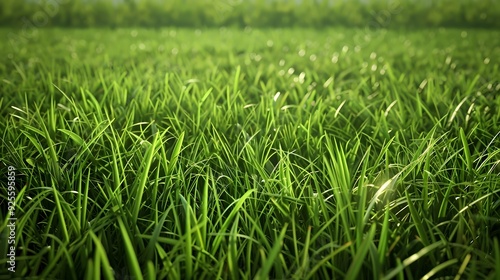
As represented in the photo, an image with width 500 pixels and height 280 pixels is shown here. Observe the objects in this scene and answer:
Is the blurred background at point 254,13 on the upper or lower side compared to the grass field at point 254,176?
upper

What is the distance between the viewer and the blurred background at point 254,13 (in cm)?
692

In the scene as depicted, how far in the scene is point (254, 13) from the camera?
7.07 meters

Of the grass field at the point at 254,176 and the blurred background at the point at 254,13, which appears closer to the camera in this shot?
the grass field at the point at 254,176

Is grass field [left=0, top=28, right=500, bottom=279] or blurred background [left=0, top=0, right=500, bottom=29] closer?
grass field [left=0, top=28, right=500, bottom=279]

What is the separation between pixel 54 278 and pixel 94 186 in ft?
1.41

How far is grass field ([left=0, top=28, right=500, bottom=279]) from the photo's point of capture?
104 centimetres

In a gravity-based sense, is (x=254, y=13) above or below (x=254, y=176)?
above

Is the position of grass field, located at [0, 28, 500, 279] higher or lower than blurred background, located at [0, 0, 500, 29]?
lower

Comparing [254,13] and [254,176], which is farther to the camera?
[254,13]

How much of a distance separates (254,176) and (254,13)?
5989mm

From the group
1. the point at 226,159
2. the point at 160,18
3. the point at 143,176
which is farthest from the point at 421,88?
the point at 160,18

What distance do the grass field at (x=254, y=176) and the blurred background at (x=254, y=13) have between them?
3.23 metres

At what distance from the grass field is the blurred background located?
127 inches

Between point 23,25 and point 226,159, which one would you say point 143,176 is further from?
point 23,25
